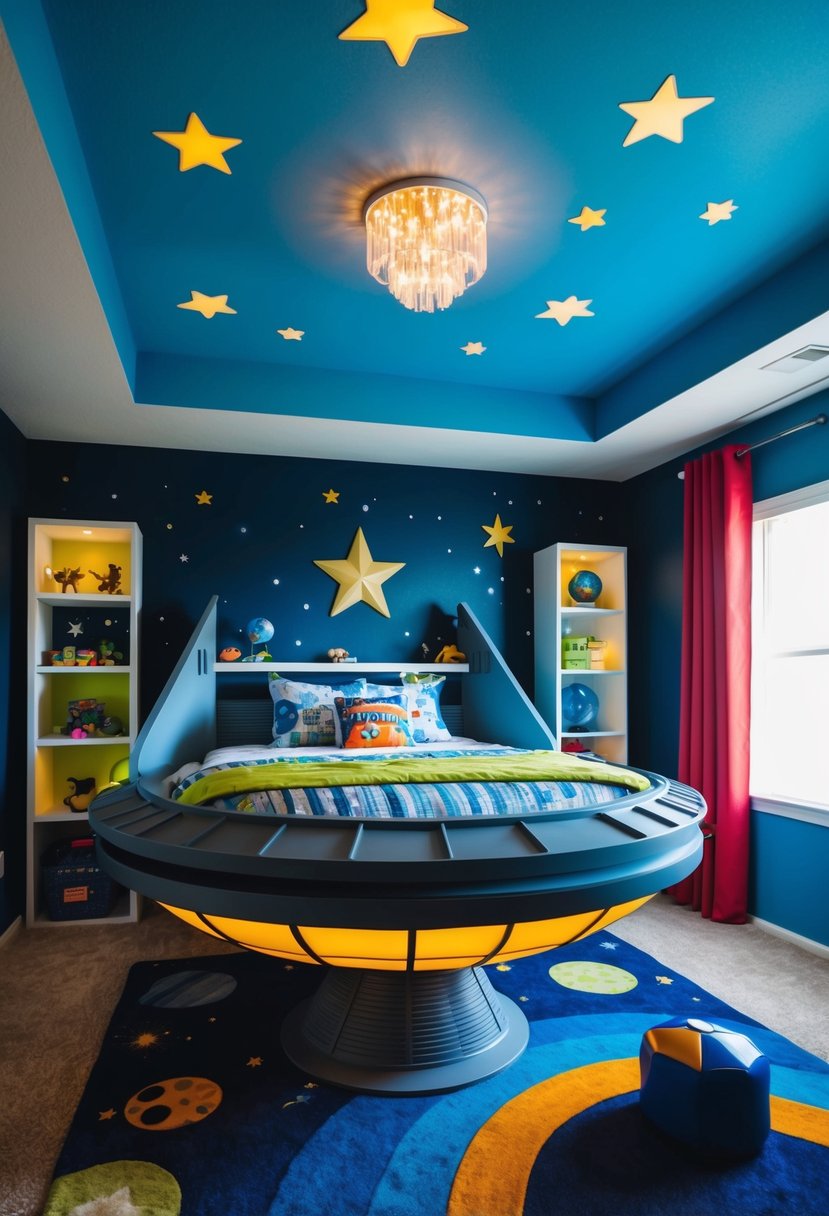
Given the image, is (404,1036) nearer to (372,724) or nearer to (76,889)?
(372,724)

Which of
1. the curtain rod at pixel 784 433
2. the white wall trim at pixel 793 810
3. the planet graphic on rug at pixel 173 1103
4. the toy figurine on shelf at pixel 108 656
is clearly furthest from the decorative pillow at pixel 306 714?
the curtain rod at pixel 784 433

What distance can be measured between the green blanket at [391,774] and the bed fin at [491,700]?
1002 mm

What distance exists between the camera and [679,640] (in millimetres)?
3998

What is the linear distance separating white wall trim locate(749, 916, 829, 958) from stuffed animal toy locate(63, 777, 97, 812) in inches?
124

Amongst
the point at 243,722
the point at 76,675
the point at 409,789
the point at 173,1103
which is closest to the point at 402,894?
the point at 409,789

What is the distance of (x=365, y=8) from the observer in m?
1.59

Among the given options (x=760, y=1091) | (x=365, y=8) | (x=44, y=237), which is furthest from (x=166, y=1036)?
(x=365, y=8)

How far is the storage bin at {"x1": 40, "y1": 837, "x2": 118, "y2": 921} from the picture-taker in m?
3.32

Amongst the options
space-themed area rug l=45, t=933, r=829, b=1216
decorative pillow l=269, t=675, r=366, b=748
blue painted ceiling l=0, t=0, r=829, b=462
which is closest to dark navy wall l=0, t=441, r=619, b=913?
decorative pillow l=269, t=675, r=366, b=748

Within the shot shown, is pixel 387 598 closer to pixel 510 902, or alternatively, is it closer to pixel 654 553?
pixel 654 553

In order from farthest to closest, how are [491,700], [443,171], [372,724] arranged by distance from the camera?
[491,700]
[372,724]
[443,171]

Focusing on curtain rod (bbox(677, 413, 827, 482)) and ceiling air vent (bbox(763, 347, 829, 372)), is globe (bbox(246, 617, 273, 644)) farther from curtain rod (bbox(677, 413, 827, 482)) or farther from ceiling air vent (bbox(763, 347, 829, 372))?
ceiling air vent (bbox(763, 347, 829, 372))

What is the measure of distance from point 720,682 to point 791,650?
0.34 m

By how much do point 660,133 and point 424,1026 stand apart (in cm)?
251
